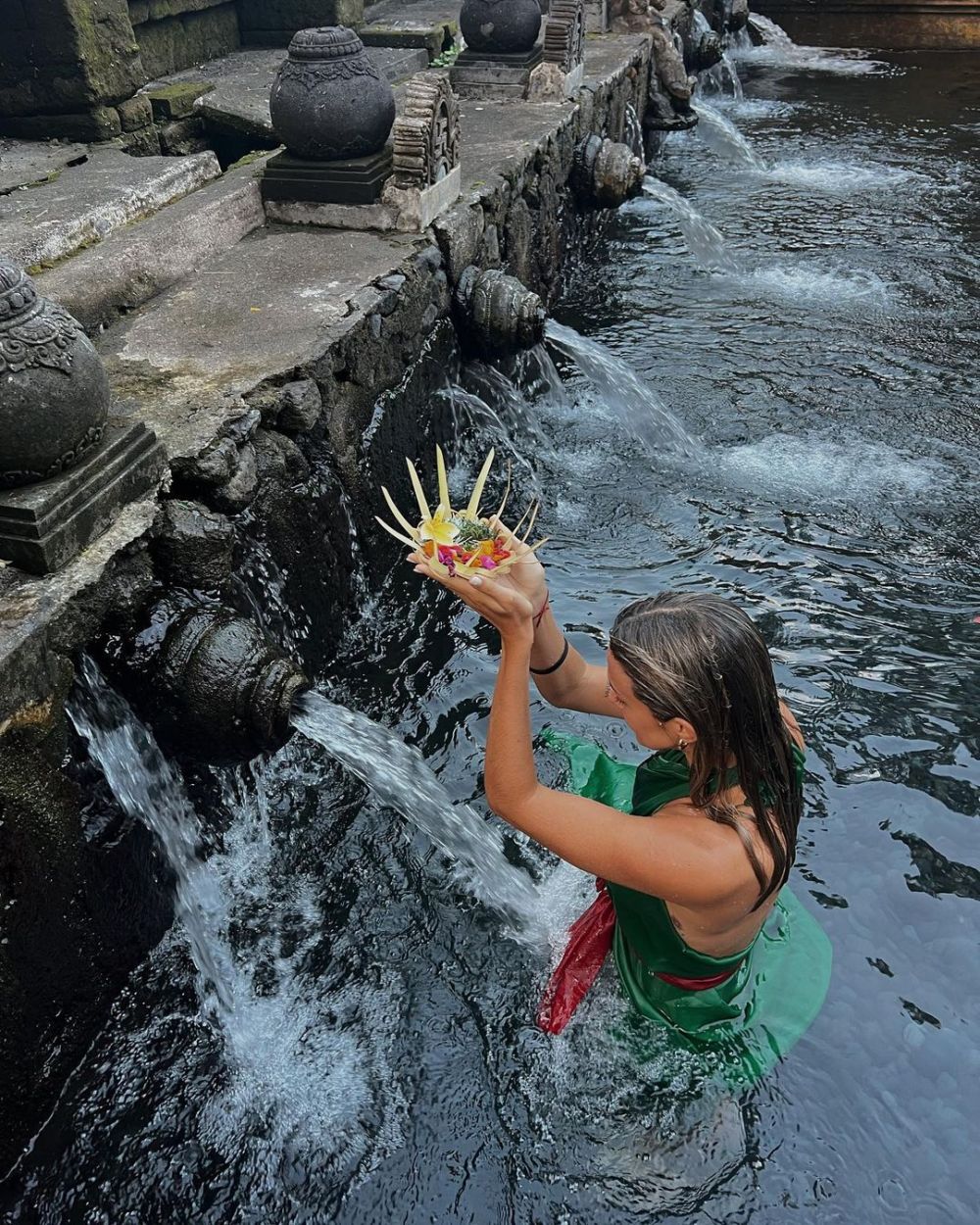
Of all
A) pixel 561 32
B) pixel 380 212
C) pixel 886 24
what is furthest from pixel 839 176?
pixel 886 24

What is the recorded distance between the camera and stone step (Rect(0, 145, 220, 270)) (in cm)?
468

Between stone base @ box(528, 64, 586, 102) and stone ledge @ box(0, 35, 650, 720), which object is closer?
stone ledge @ box(0, 35, 650, 720)

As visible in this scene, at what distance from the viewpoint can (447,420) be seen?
564 centimetres

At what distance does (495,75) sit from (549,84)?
48 centimetres

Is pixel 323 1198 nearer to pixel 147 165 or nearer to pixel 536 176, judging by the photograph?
pixel 147 165

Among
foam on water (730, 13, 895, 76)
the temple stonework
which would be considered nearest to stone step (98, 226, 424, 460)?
foam on water (730, 13, 895, 76)

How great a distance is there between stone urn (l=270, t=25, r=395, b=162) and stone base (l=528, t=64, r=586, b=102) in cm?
320

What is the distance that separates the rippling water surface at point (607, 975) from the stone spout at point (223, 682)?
0.50 meters

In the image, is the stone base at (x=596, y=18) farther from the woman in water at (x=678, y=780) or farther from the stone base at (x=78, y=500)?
the woman in water at (x=678, y=780)

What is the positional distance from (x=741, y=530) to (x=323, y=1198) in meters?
3.57

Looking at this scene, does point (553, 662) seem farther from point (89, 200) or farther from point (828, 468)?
point (89, 200)

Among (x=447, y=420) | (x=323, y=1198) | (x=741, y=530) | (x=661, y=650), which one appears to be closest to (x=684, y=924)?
(x=661, y=650)

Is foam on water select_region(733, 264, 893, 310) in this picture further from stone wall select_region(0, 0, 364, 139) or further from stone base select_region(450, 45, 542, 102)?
stone wall select_region(0, 0, 364, 139)

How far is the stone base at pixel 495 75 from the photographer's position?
27.0 ft
